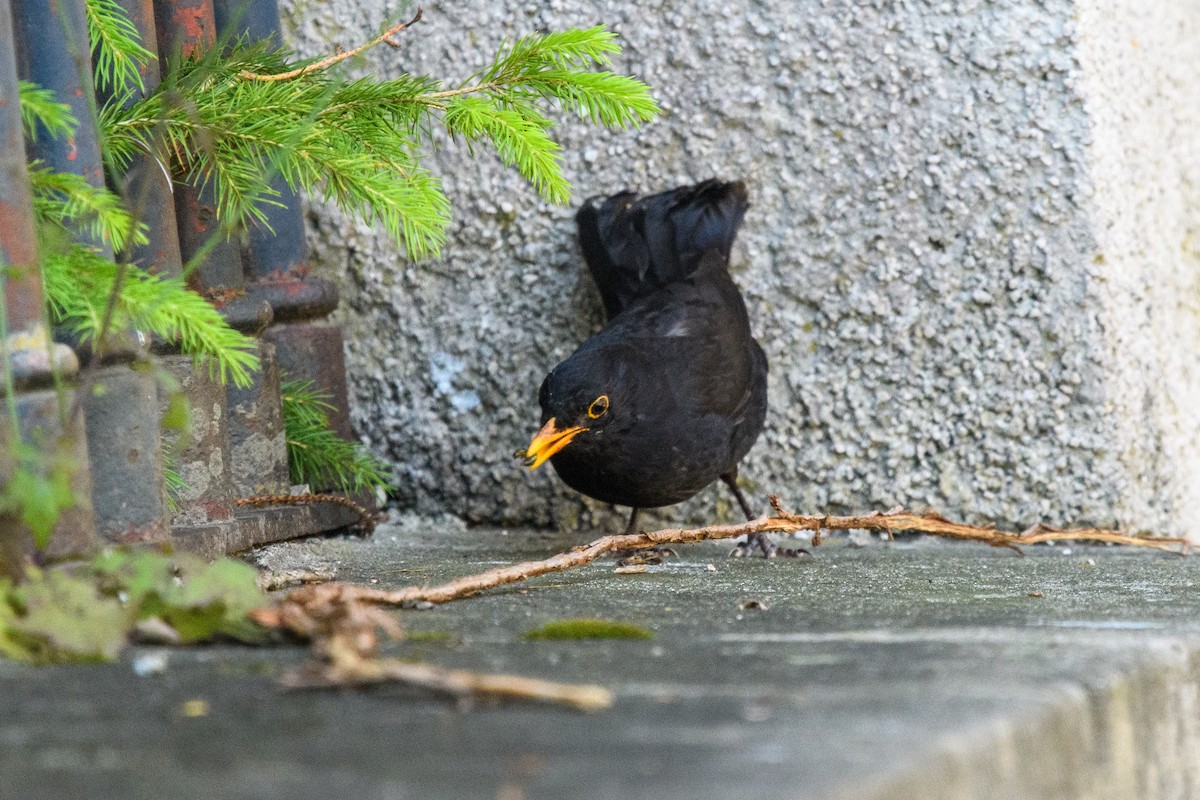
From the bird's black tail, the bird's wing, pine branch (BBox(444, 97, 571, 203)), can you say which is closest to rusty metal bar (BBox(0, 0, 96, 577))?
pine branch (BBox(444, 97, 571, 203))

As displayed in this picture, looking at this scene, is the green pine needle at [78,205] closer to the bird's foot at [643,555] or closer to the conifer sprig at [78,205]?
the conifer sprig at [78,205]

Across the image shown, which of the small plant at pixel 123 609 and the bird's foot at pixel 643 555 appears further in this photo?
the bird's foot at pixel 643 555

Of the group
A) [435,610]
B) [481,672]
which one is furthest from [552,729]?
[435,610]

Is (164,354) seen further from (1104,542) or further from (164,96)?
(1104,542)

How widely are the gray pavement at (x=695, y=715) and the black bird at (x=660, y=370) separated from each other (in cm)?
126

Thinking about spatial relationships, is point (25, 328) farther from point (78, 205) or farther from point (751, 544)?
point (751, 544)

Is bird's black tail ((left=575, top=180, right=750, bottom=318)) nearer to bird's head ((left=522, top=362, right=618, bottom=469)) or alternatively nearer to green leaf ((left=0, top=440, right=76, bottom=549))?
bird's head ((left=522, top=362, right=618, bottom=469))

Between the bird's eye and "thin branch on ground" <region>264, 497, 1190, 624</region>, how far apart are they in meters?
0.56

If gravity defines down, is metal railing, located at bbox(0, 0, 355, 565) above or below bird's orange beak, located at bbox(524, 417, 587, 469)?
above

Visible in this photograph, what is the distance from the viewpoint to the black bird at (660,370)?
3.49 metres

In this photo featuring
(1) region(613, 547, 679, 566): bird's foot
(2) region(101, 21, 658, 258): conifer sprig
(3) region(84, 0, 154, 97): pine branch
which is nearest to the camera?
(3) region(84, 0, 154, 97): pine branch

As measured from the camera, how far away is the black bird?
349 centimetres

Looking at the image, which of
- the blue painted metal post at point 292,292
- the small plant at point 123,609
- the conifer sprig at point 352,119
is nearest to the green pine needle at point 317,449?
the blue painted metal post at point 292,292

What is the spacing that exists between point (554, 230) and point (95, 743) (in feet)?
9.48
